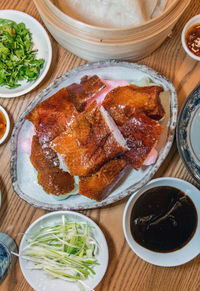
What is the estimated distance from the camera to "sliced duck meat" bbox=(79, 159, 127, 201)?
1929 millimetres

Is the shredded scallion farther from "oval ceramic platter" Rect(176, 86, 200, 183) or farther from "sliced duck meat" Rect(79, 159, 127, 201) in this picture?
"oval ceramic platter" Rect(176, 86, 200, 183)

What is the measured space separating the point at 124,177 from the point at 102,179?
239 mm

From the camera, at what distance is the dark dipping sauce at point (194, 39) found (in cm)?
216

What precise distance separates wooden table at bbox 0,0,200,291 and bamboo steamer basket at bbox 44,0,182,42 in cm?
40

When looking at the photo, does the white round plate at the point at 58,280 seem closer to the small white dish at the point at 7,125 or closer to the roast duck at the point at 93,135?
the roast duck at the point at 93,135

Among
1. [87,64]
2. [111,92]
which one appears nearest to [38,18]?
[87,64]

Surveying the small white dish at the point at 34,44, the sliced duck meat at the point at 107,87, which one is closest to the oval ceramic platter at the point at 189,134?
the sliced duck meat at the point at 107,87

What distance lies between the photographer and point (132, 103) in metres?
1.94

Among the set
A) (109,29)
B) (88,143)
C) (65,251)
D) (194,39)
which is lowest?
(65,251)

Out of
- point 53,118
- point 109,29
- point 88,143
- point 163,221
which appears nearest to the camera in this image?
point 109,29

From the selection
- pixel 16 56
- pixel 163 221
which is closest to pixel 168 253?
pixel 163 221

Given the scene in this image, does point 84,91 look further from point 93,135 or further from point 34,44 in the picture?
point 34,44

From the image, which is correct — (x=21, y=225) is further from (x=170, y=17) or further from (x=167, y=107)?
(x=170, y=17)

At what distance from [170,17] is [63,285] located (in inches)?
70.3
